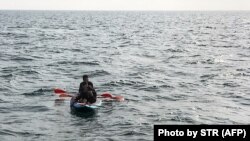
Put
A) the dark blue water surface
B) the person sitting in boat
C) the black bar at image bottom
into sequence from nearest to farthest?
the black bar at image bottom
the dark blue water surface
the person sitting in boat

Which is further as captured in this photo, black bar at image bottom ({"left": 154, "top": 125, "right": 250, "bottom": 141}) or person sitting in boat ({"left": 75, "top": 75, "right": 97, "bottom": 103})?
person sitting in boat ({"left": 75, "top": 75, "right": 97, "bottom": 103})

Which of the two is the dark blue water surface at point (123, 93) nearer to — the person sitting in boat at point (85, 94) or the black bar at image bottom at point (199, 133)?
the person sitting in boat at point (85, 94)

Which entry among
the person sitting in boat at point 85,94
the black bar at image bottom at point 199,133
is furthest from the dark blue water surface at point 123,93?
the black bar at image bottom at point 199,133

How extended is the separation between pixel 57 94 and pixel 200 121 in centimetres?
865

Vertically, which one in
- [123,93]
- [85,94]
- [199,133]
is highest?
[199,133]

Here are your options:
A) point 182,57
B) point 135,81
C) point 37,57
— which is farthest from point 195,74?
point 37,57

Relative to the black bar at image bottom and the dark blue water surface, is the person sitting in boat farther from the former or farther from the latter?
the black bar at image bottom

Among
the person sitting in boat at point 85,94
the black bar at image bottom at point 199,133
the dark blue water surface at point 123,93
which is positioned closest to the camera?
the black bar at image bottom at point 199,133

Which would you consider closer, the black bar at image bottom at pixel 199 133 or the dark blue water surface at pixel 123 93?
the black bar at image bottom at pixel 199 133

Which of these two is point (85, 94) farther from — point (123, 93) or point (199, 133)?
point (199, 133)

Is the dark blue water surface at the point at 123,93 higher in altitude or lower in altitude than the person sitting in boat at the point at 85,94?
lower

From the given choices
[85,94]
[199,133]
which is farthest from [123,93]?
[199,133]

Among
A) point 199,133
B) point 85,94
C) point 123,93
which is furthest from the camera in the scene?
point 123,93

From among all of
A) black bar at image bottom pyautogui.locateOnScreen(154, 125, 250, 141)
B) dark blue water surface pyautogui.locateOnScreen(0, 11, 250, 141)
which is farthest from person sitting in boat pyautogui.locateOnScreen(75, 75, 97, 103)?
black bar at image bottom pyautogui.locateOnScreen(154, 125, 250, 141)
